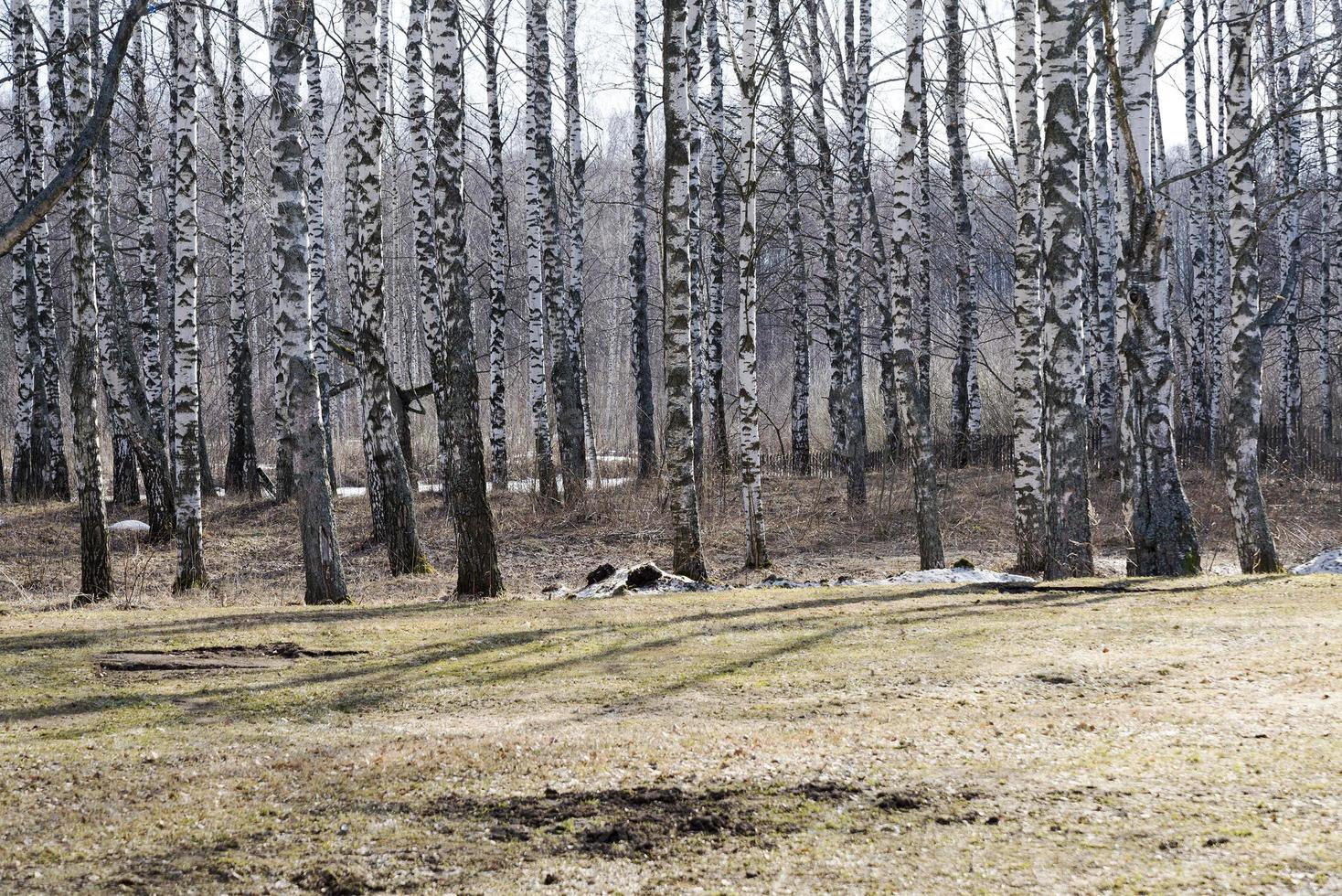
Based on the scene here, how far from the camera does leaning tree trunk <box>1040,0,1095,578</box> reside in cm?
962

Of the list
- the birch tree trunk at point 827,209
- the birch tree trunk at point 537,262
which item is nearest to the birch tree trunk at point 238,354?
the birch tree trunk at point 537,262

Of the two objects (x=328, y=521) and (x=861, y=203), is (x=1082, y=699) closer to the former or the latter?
(x=328, y=521)

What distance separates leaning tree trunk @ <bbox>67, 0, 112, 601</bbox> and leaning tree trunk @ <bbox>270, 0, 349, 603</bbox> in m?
2.02

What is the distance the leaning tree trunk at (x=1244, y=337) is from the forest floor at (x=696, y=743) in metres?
1.50

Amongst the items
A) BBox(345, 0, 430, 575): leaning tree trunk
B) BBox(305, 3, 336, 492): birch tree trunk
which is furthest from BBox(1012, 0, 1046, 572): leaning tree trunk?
BBox(305, 3, 336, 492): birch tree trunk

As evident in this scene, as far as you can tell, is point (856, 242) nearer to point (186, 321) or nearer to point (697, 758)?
point (186, 321)

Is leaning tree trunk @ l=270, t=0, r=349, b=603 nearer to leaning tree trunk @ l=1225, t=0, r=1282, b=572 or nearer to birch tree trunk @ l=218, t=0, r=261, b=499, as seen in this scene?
leaning tree trunk @ l=1225, t=0, r=1282, b=572

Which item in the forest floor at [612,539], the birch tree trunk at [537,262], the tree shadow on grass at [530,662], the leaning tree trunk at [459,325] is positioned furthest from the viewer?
the birch tree trunk at [537,262]

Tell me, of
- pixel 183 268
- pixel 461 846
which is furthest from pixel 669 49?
pixel 461 846

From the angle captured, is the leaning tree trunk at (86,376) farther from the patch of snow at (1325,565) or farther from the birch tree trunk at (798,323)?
the birch tree trunk at (798,323)

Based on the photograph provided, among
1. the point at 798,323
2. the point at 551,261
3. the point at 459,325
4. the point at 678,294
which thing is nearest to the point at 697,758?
the point at 459,325

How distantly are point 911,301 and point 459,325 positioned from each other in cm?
461

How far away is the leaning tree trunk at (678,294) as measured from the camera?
1048cm

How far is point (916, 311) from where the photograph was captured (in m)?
23.9
